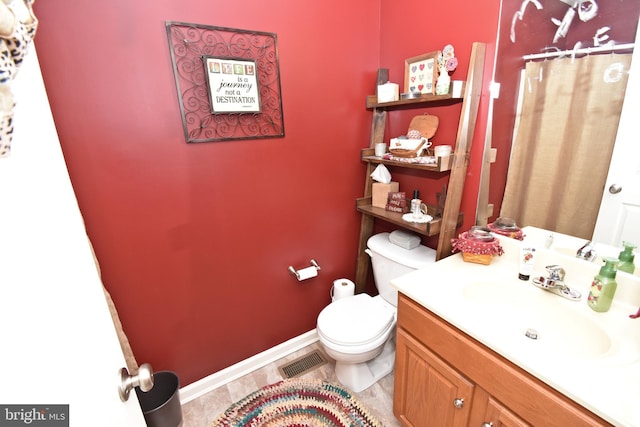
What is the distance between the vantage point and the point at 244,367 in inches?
71.7

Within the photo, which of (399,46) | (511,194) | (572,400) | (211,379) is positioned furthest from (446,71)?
(211,379)

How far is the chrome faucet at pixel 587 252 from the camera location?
117cm

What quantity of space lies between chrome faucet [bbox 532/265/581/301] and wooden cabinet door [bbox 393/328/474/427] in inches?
19.6

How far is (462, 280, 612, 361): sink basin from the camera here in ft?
3.04

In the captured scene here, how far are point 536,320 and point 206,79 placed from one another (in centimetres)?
170

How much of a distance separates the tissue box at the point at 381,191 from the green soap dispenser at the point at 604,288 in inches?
40.4

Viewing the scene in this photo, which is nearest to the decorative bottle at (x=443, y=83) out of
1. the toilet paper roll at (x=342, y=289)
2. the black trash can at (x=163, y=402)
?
the toilet paper roll at (x=342, y=289)

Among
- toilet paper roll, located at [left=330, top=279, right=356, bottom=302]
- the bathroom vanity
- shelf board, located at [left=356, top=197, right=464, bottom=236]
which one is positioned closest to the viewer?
the bathroom vanity

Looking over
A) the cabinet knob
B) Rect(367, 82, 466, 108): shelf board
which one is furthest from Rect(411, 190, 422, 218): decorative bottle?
the cabinet knob

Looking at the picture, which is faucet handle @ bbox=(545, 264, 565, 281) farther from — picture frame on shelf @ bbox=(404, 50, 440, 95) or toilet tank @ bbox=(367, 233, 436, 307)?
picture frame on shelf @ bbox=(404, 50, 440, 95)

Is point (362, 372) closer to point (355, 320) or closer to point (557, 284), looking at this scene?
point (355, 320)

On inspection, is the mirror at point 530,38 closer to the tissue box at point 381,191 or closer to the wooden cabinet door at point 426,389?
the tissue box at point 381,191

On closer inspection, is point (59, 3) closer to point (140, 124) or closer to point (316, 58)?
point (140, 124)

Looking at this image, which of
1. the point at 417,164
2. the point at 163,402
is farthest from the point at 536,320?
the point at 163,402
